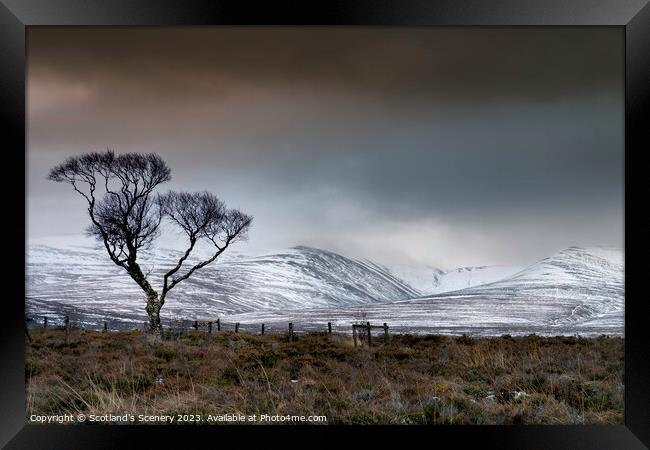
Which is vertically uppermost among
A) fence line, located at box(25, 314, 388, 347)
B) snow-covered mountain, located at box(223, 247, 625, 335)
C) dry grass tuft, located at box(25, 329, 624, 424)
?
snow-covered mountain, located at box(223, 247, 625, 335)

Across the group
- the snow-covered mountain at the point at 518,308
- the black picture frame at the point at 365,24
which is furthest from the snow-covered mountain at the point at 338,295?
the black picture frame at the point at 365,24

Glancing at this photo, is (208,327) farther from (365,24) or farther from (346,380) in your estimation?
(365,24)

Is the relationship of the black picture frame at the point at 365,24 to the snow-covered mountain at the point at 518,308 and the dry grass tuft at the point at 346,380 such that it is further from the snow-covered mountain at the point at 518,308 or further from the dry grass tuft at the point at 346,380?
the snow-covered mountain at the point at 518,308

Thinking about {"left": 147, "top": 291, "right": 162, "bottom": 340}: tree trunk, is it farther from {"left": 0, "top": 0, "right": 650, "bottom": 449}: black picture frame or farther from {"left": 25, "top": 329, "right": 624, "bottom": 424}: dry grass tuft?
{"left": 0, "top": 0, "right": 650, "bottom": 449}: black picture frame

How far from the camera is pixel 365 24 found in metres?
3.76

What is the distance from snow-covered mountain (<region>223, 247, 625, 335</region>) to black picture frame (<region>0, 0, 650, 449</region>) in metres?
1.26

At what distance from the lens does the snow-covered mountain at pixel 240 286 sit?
19.4 feet

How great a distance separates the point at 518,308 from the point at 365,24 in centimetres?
441

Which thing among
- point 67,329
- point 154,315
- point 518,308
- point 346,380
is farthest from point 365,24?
point 67,329

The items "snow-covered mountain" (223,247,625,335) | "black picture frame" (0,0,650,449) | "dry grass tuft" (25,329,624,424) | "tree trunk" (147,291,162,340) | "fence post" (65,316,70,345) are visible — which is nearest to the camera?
"black picture frame" (0,0,650,449)

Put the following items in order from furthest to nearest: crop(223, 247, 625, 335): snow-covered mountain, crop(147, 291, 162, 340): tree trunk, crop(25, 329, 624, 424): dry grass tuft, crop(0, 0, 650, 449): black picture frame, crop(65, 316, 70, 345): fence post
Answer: crop(147, 291, 162, 340): tree trunk < crop(65, 316, 70, 345): fence post < crop(223, 247, 625, 335): snow-covered mountain < crop(25, 329, 624, 424): dry grass tuft < crop(0, 0, 650, 449): black picture frame

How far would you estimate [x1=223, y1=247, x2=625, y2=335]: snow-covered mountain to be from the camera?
5.33m

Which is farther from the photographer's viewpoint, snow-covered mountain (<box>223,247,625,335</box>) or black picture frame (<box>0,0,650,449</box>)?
snow-covered mountain (<box>223,247,625,335</box>)

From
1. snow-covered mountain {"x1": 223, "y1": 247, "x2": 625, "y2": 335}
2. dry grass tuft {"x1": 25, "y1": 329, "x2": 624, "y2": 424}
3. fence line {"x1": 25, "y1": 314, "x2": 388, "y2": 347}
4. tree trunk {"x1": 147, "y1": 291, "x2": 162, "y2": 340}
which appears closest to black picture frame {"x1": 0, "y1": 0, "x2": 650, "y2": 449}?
dry grass tuft {"x1": 25, "y1": 329, "x2": 624, "y2": 424}
